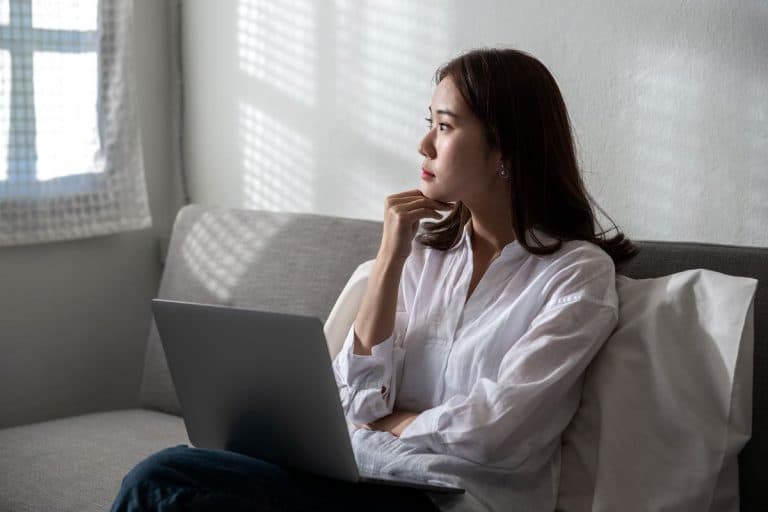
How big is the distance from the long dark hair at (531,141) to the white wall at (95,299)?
130 cm

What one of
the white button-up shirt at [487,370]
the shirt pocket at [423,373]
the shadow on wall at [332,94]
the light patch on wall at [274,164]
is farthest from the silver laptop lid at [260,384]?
the light patch on wall at [274,164]

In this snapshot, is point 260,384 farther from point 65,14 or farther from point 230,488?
point 65,14

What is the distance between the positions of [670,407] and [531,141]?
0.46 meters

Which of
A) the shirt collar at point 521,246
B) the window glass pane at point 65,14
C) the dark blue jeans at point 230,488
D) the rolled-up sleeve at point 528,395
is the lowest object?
the dark blue jeans at point 230,488

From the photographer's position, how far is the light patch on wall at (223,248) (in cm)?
232

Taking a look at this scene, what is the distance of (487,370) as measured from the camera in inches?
64.4

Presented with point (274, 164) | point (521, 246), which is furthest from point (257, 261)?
point (521, 246)

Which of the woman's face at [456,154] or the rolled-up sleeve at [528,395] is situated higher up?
the woman's face at [456,154]

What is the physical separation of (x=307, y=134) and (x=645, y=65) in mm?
901

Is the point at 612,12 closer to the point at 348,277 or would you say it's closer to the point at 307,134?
the point at 348,277

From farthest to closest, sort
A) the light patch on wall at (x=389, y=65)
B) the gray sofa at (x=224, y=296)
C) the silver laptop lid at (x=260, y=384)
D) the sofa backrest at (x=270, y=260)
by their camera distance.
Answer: the light patch on wall at (x=389, y=65) → the sofa backrest at (x=270, y=260) → the gray sofa at (x=224, y=296) → the silver laptop lid at (x=260, y=384)

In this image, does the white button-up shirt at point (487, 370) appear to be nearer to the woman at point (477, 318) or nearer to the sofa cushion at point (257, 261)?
the woman at point (477, 318)

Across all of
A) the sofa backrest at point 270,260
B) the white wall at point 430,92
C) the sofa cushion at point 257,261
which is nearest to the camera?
the sofa backrest at point 270,260

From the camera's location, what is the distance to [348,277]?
2.12 metres
